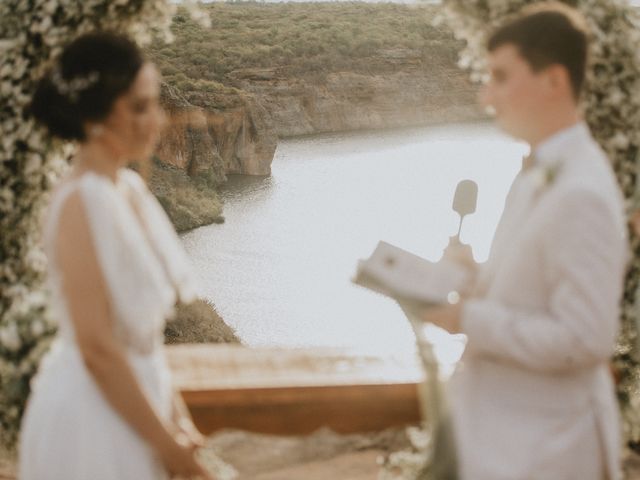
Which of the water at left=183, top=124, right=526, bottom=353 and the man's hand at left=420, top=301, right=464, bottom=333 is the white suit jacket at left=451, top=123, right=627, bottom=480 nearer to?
the man's hand at left=420, top=301, right=464, bottom=333

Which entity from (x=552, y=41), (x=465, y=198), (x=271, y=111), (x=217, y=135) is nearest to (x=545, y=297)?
(x=552, y=41)

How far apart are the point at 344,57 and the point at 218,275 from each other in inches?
1016

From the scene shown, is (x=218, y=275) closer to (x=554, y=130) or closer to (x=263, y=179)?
(x=263, y=179)

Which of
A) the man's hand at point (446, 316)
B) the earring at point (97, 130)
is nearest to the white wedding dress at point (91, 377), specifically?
the earring at point (97, 130)

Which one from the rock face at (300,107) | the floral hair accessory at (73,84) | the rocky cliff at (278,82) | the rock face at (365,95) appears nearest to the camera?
the floral hair accessory at (73,84)

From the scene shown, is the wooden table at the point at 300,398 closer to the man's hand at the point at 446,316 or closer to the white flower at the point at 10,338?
the white flower at the point at 10,338

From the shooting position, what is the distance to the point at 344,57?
75875 millimetres

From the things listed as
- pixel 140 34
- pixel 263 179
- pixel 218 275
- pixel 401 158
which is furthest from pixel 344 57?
pixel 140 34

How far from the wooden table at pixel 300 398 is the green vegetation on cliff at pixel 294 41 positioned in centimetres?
5433

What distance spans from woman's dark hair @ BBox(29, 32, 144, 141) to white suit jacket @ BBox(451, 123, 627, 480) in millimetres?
1024

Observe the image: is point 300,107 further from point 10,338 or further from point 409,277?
point 409,277

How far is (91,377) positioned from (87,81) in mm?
729

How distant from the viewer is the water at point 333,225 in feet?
198

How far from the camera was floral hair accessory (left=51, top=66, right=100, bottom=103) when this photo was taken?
1.86 m
